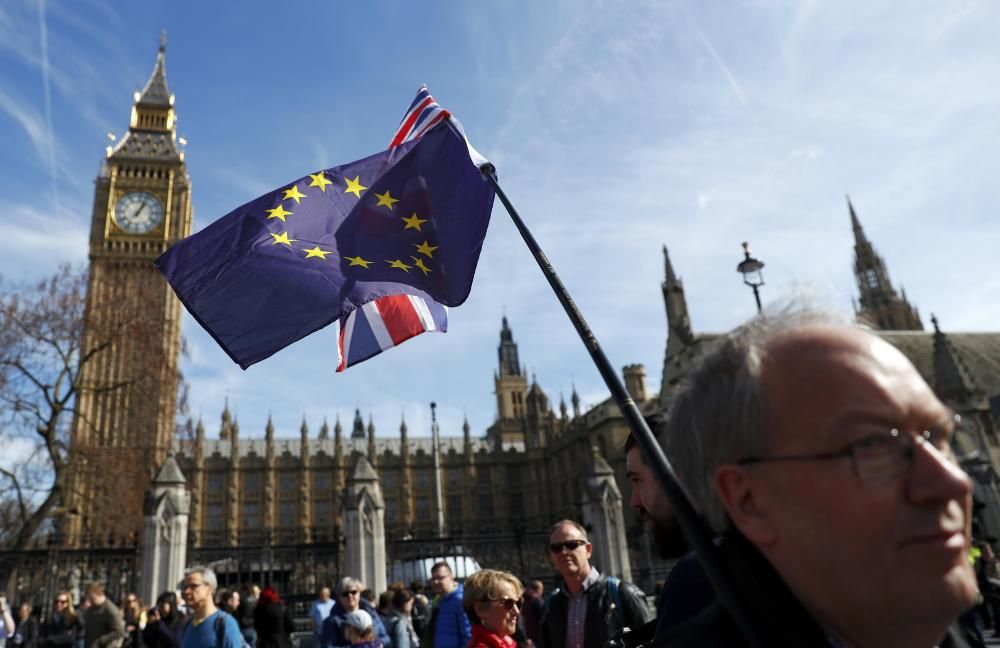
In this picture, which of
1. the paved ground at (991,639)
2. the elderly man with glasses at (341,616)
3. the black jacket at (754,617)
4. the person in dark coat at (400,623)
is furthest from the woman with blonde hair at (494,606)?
the paved ground at (991,639)

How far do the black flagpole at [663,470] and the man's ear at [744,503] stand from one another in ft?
0.26

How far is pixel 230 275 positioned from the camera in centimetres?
343

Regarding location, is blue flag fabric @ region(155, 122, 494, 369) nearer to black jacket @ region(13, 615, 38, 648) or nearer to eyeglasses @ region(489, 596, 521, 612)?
eyeglasses @ region(489, 596, 521, 612)

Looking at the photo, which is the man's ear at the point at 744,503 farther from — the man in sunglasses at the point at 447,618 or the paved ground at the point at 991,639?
the paved ground at the point at 991,639

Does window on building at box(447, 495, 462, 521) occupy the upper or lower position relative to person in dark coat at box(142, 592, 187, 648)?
upper

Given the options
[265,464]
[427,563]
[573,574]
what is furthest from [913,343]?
[265,464]

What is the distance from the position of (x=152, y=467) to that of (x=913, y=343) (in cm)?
3759

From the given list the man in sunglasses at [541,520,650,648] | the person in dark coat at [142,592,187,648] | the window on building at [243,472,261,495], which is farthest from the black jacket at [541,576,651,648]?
the window on building at [243,472,261,495]

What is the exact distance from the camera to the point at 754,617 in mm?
1002

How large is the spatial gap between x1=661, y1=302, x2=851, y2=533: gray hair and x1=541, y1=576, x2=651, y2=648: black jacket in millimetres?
2681

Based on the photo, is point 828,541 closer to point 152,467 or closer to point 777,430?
point 777,430

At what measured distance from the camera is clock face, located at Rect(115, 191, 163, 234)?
5219cm

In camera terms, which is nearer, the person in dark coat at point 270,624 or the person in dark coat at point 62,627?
the person in dark coat at point 270,624

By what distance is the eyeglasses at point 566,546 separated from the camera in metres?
3.88
